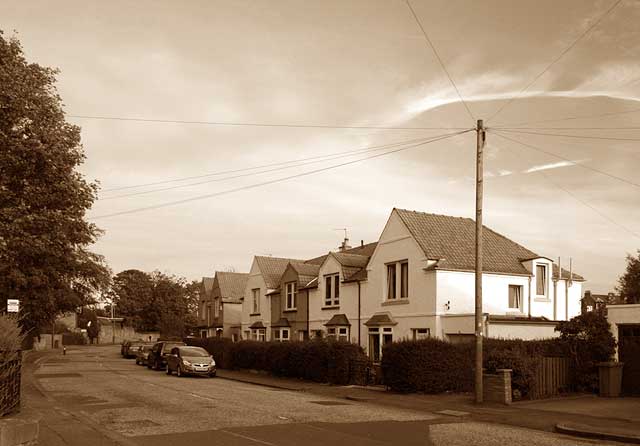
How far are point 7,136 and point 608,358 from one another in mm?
25544

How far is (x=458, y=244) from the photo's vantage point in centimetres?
3516

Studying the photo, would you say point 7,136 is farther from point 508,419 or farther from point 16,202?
point 508,419

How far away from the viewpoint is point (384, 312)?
1406 inches

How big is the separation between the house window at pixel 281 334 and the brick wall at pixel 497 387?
85.6 ft

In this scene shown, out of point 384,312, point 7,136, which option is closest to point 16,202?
point 7,136

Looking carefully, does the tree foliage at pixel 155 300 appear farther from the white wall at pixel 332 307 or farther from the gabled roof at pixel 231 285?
the white wall at pixel 332 307

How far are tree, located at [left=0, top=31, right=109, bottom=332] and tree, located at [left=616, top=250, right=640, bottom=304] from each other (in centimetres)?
4453

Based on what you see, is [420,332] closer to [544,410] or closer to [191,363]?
[191,363]

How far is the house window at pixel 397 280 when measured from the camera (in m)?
34.9

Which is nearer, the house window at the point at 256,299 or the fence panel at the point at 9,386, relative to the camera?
the fence panel at the point at 9,386

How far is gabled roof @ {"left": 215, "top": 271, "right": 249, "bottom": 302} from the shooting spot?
6191cm

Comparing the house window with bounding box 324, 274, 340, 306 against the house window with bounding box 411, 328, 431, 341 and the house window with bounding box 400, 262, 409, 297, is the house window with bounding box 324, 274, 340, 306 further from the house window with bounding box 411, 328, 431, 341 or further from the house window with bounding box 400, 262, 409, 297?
the house window with bounding box 411, 328, 431, 341

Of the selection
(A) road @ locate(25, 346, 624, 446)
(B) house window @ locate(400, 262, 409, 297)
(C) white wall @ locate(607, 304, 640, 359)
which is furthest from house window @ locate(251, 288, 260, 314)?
(C) white wall @ locate(607, 304, 640, 359)

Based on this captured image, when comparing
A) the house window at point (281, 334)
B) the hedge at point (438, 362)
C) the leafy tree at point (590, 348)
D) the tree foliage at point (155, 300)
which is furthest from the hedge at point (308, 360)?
the tree foliage at point (155, 300)
